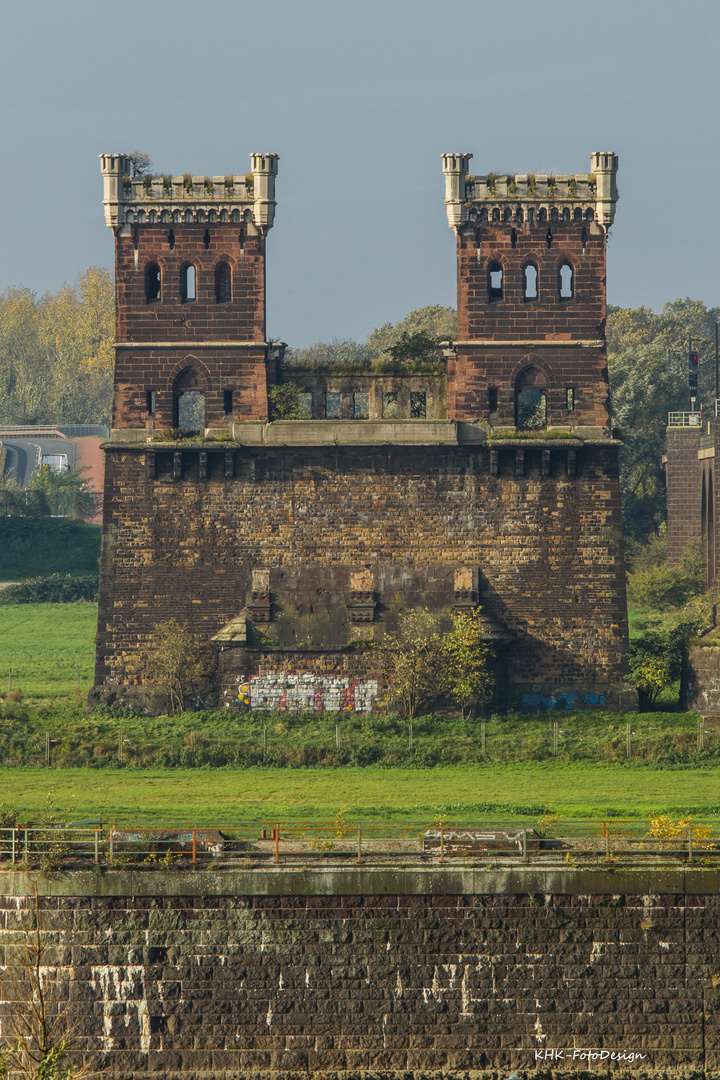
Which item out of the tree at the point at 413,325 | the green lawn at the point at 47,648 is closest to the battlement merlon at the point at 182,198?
the green lawn at the point at 47,648

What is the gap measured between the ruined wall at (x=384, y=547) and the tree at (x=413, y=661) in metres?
0.58

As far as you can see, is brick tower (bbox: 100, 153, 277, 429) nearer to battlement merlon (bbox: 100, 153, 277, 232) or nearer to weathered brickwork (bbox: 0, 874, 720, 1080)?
battlement merlon (bbox: 100, 153, 277, 232)

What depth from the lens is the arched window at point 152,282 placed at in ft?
166

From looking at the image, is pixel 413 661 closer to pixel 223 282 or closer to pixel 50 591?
pixel 223 282

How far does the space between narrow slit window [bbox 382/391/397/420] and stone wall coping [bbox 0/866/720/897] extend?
24.9 meters

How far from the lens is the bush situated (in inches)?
2968

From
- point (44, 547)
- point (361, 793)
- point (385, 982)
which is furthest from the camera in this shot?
point (44, 547)

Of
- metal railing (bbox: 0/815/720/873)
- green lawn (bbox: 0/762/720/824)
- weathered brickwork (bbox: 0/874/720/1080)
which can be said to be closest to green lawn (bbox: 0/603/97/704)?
green lawn (bbox: 0/762/720/824)

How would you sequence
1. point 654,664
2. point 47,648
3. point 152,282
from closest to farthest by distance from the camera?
1. point 654,664
2. point 152,282
3. point 47,648

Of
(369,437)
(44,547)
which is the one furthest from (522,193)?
(44,547)

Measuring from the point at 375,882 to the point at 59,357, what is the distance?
5210 inches

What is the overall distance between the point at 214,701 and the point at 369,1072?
22432mm

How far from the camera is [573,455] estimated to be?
49156 millimetres

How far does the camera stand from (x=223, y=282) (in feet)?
166
